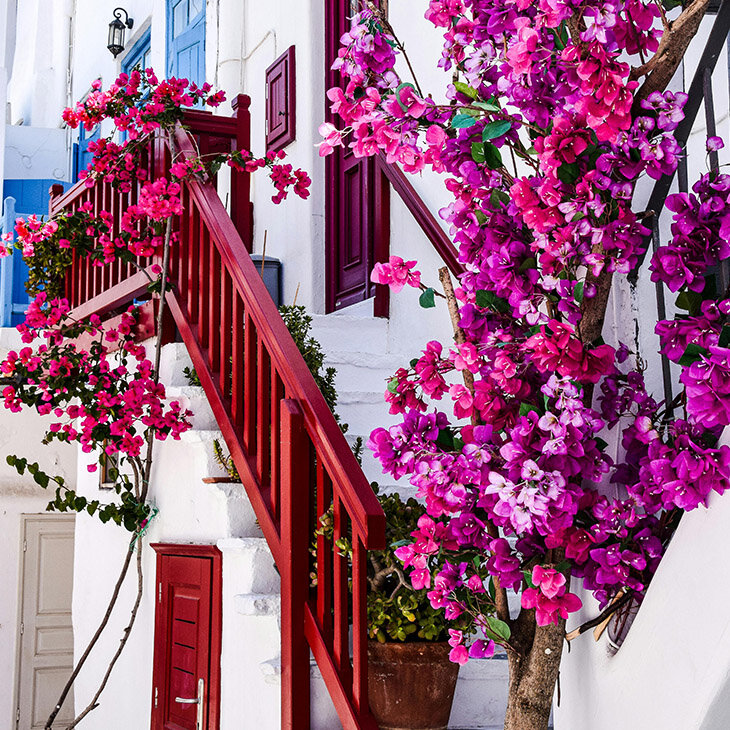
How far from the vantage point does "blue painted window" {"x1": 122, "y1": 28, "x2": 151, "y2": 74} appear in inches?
356

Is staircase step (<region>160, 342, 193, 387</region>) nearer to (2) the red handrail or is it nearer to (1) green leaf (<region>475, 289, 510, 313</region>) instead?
(2) the red handrail

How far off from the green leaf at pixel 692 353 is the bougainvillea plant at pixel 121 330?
2.68m

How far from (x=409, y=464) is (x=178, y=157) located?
2.88 meters

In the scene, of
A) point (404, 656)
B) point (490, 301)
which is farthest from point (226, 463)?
point (490, 301)

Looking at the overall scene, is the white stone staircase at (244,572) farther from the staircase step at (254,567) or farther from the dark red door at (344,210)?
the dark red door at (344,210)

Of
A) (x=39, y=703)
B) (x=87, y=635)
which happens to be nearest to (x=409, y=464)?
(x=87, y=635)

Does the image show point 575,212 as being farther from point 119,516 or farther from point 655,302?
point 119,516

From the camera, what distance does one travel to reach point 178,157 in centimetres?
428

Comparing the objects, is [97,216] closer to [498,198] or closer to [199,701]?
[199,701]

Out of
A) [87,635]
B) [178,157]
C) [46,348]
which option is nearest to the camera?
[178,157]

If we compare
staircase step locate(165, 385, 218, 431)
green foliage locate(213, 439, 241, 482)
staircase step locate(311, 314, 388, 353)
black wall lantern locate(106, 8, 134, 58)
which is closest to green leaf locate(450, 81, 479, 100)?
green foliage locate(213, 439, 241, 482)

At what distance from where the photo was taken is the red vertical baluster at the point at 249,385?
348 cm

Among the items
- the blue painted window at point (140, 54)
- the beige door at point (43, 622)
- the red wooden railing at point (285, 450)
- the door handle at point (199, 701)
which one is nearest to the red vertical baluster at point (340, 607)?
the red wooden railing at point (285, 450)

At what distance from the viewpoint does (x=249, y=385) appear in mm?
3494
